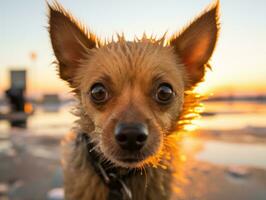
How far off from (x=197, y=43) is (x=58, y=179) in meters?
3.07

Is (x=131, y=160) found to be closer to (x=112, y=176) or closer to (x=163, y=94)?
(x=112, y=176)

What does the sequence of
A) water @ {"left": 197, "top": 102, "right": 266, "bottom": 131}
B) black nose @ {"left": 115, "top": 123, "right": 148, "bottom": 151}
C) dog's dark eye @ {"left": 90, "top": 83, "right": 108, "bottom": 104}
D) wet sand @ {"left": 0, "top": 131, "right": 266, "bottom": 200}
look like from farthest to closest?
water @ {"left": 197, "top": 102, "right": 266, "bottom": 131}
wet sand @ {"left": 0, "top": 131, "right": 266, "bottom": 200}
dog's dark eye @ {"left": 90, "top": 83, "right": 108, "bottom": 104}
black nose @ {"left": 115, "top": 123, "right": 148, "bottom": 151}

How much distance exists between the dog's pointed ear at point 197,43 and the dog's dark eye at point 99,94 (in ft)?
3.33

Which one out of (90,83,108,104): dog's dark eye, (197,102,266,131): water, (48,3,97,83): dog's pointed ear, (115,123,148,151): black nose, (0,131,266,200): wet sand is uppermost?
(48,3,97,83): dog's pointed ear

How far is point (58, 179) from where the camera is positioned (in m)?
4.50

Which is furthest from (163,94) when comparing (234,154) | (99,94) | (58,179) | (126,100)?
(234,154)

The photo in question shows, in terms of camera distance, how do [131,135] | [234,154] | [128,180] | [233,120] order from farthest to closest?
[233,120]
[234,154]
[128,180]
[131,135]

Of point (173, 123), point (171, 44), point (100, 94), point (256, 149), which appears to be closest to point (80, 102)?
point (100, 94)

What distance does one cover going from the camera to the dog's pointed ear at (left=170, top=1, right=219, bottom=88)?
2850 millimetres

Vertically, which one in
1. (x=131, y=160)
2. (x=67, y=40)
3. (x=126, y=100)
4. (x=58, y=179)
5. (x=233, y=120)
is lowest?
(x=58, y=179)

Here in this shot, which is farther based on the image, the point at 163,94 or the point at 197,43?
the point at 197,43


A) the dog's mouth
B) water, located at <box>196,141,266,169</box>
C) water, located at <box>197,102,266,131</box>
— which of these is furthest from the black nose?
water, located at <box>196,141,266,169</box>

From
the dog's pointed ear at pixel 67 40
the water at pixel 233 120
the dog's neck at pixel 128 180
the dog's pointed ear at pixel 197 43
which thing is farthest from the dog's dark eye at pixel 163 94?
the water at pixel 233 120

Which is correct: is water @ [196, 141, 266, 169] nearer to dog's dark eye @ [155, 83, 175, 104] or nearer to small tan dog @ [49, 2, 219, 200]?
small tan dog @ [49, 2, 219, 200]
